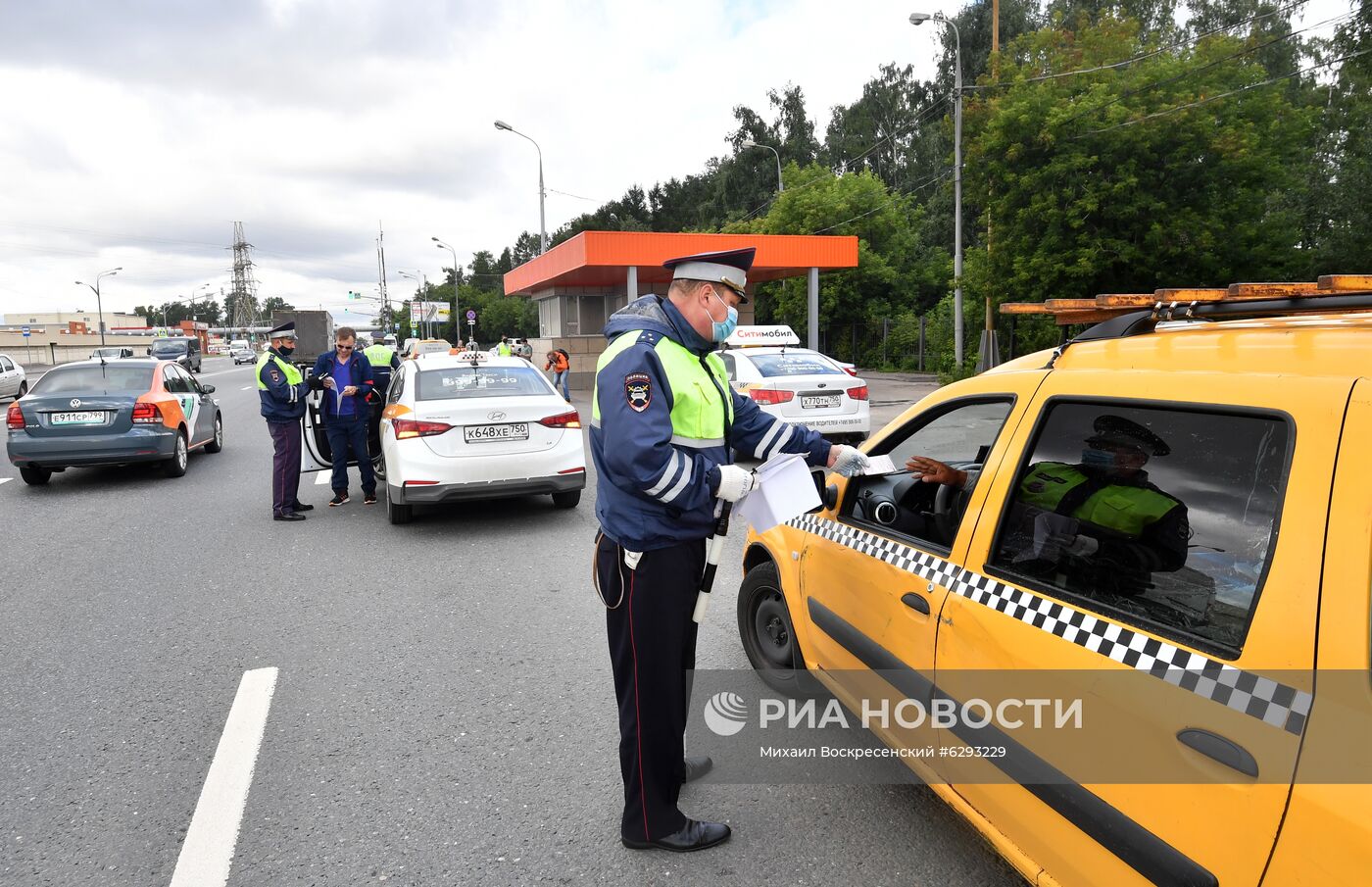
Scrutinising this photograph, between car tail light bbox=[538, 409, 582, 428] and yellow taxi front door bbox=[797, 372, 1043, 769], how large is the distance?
416 cm

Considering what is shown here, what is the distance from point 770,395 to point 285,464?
17.5ft

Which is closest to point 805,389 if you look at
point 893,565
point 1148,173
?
point 893,565

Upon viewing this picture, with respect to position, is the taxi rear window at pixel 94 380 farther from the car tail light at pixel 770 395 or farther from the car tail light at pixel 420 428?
the car tail light at pixel 770 395

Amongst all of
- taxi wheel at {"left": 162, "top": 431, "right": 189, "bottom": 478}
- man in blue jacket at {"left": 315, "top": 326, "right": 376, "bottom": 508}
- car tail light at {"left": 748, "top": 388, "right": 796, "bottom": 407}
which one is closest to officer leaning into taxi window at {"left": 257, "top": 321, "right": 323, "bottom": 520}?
man in blue jacket at {"left": 315, "top": 326, "right": 376, "bottom": 508}

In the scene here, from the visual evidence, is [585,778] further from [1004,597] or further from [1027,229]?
[1027,229]

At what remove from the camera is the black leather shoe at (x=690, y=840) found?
271 cm

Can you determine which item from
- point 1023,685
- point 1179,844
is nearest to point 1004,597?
point 1023,685

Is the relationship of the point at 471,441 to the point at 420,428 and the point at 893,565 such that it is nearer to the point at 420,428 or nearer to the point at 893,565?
the point at 420,428

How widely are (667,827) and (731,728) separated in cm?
87

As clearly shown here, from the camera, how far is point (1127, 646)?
1.87 metres

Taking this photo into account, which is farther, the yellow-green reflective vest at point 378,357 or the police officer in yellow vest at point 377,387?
the yellow-green reflective vest at point 378,357

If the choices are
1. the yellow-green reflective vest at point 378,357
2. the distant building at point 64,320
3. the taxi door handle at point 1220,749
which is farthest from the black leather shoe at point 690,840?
the distant building at point 64,320

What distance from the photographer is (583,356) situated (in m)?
24.7

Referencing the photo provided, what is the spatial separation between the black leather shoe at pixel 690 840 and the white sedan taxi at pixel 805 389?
7423 mm
